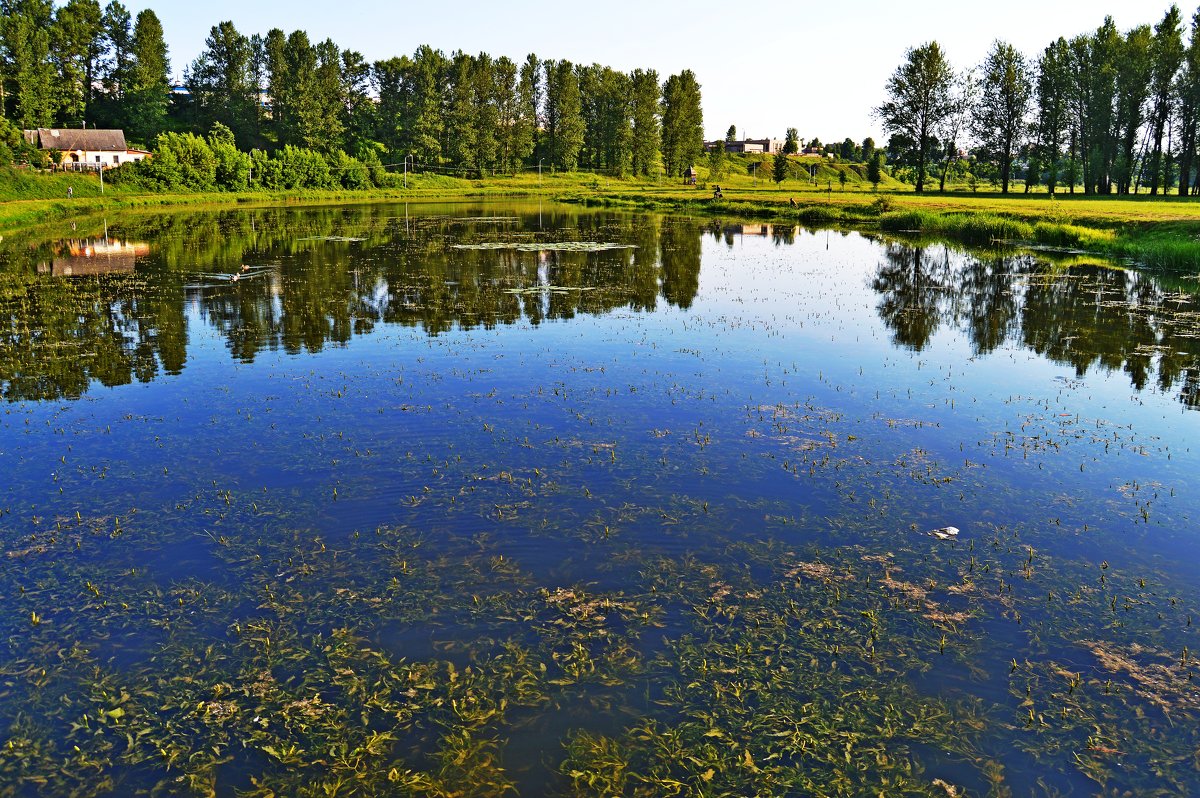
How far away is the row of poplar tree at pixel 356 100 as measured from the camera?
119875 millimetres

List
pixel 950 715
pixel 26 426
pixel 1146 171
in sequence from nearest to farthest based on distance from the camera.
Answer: pixel 950 715 → pixel 26 426 → pixel 1146 171

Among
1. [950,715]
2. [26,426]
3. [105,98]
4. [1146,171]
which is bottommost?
[950,715]

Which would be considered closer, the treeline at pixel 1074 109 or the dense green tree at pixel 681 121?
the treeline at pixel 1074 109

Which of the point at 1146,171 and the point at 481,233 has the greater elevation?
the point at 1146,171

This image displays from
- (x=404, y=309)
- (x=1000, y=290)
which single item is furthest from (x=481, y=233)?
(x=1000, y=290)

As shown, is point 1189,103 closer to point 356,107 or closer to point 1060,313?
A: point 1060,313

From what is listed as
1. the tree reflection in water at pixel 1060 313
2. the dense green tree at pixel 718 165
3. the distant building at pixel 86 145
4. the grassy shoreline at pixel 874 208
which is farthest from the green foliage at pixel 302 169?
the tree reflection in water at pixel 1060 313

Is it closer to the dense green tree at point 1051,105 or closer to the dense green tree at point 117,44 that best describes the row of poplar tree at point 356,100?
the dense green tree at point 117,44

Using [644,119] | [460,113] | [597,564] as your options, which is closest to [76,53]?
[460,113]

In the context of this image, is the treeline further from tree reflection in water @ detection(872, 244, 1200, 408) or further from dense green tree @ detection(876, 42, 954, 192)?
tree reflection in water @ detection(872, 244, 1200, 408)

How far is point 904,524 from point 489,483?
23.5 feet

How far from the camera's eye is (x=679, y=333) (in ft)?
90.4

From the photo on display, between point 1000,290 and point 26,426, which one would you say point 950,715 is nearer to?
point 26,426

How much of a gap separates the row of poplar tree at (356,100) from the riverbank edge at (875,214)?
2288cm
